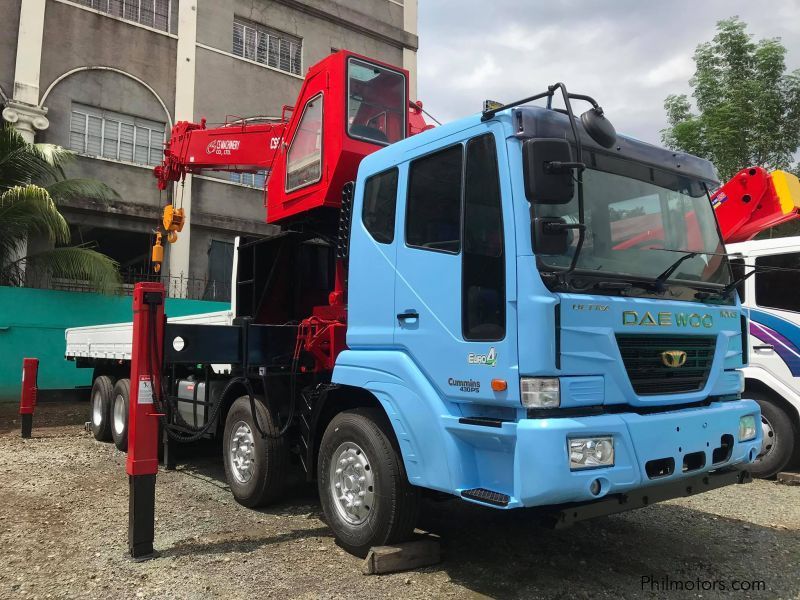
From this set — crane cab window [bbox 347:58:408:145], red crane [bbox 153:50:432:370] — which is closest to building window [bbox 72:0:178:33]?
red crane [bbox 153:50:432:370]

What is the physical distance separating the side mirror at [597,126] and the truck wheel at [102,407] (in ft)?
26.0

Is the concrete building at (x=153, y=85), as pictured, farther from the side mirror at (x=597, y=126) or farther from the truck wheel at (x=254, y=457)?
the side mirror at (x=597, y=126)

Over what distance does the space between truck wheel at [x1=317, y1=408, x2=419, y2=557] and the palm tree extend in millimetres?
10634

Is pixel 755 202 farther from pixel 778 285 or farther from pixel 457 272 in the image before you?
pixel 457 272

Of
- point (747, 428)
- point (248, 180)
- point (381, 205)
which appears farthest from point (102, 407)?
point (248, 180)

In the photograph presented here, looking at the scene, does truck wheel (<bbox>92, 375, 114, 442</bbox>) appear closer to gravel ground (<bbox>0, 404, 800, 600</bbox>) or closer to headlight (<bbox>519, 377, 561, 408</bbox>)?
gravel ground (<bbox>0, 404, 800, 600</bbox>)

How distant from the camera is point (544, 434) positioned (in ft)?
10.9

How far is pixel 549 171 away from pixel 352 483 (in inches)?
98.5

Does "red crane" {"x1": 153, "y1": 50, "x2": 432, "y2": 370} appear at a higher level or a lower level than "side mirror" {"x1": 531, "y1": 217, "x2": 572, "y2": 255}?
higher

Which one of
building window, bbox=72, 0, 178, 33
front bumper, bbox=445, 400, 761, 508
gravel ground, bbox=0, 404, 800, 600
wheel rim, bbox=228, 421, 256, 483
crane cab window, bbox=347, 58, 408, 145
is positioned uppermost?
building window, bbox=72, 0, 178, 33

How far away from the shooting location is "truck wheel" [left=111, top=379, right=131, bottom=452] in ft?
28.3

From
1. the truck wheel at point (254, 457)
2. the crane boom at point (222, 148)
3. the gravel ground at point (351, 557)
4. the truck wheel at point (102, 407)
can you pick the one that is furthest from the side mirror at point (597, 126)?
the truck wheel at point (102, 407)

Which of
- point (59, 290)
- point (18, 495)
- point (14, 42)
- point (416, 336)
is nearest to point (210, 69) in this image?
point (14, 42)

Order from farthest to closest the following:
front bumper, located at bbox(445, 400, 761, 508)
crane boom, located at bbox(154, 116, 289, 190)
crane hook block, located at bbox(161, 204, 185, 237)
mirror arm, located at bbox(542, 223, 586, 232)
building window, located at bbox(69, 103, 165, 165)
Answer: building window, located at bbox(69, 103, 165, 165) → crane hook block, located at bbox(161, 204, 185, 237) → crane boom, located at bbox(154, 116, 289, 190) → mirror arm, located at bbox(542, 223, 586, 232) → front bumper, located at bbox(445, 400, 761, 508)
